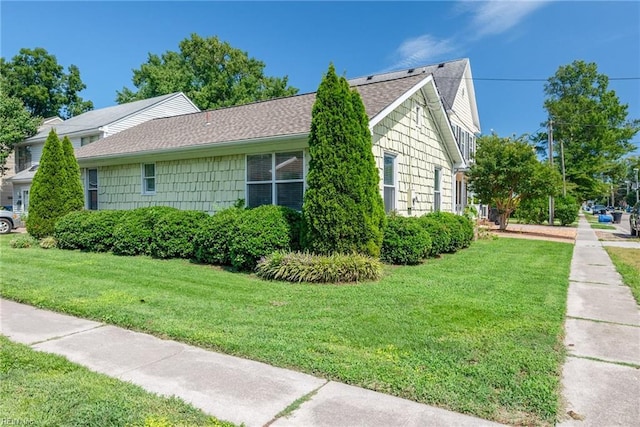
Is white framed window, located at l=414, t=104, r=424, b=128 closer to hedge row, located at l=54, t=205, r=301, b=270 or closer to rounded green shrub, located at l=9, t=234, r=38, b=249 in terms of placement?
hedge row, located at l=54, t=205, r=301, b=270

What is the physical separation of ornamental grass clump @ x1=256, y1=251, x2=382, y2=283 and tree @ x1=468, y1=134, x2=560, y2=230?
45.2ft

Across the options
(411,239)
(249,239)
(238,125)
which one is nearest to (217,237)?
(249,239)

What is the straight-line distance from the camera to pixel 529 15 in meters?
14.1

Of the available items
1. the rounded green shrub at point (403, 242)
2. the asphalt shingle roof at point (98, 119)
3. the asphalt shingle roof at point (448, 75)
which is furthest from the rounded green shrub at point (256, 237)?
the asphalt shingle roof at point (98, 119)

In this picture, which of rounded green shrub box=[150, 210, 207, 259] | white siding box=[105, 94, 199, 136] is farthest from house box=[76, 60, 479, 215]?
white siding box=[105, 94, 199, 136]

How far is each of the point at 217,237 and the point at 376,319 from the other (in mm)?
4763

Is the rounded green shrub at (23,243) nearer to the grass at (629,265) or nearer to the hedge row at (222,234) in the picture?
the hedge row at (222,234)

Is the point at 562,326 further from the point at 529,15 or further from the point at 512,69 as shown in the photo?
the point at 512,69

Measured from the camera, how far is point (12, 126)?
26.5 m

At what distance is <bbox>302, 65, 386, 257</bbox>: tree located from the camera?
761 cm

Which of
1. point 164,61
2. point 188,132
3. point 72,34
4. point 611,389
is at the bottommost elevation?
point 611,389

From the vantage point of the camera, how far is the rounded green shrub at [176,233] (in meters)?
9.59

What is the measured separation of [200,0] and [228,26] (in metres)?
3.67

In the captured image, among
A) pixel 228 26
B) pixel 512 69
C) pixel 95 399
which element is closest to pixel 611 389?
pixel 95 399
